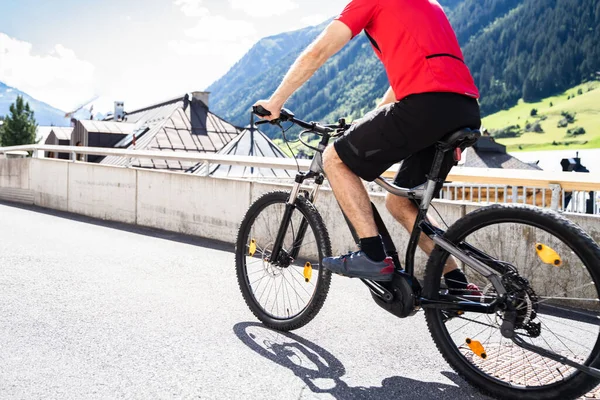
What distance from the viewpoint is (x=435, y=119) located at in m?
3.24

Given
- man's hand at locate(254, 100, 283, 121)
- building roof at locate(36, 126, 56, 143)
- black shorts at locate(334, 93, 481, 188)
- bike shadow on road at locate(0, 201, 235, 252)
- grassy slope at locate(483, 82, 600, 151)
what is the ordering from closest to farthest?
1. black shorts at locate(334, 93, 481, 188)
2. man's hand at locate(254, 100, 283, 121)
3. bike shadow on road at locate(0, 201, 235, 252)
4. building roof at locate(36, 126, 56, 143)
5. grassy slope at locate(483, 82, 600, 151)

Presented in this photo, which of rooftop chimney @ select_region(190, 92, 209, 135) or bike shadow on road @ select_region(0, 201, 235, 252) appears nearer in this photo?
bike shadow on road @ select_region(0, 201, 235, 252)

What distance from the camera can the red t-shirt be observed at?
325 centimetres

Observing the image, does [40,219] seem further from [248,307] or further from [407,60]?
[407,60]

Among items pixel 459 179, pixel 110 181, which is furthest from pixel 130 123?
pixel 459 179

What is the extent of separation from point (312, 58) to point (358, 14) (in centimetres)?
37

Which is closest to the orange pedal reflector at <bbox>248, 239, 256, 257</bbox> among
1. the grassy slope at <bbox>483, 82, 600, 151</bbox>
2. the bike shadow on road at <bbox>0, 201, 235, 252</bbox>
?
the bike shadow on road at <bbox>0, 201, 235, 252</bbox>

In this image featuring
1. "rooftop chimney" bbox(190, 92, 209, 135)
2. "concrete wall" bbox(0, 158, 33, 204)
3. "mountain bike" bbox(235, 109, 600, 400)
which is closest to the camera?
"mountain bike" bbox(235, 109, 600, 400)

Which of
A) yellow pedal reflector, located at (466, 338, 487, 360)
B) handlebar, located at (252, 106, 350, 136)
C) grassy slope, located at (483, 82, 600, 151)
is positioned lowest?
yellow pedal reflector, located at (466, 338, 487, 360)

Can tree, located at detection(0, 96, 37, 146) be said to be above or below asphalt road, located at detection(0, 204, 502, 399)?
above

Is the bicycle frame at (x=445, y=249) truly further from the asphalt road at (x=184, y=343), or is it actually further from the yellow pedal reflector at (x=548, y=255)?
the asphalt road at (x=184, y=343)

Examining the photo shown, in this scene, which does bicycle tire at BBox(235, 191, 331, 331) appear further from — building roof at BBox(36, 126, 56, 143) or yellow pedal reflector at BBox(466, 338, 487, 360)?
building roof at BBox(36, 126, 56, 143)

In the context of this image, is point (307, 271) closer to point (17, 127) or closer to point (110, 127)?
point (110, 127)

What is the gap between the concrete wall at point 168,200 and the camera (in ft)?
21.1
